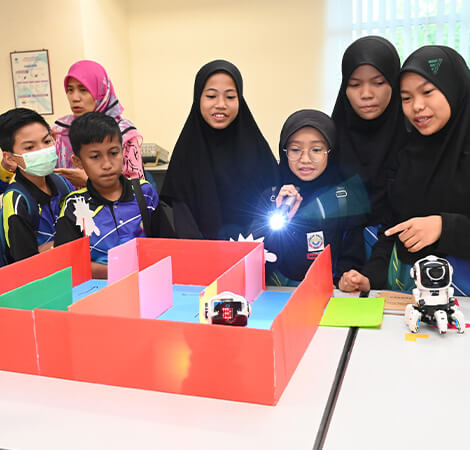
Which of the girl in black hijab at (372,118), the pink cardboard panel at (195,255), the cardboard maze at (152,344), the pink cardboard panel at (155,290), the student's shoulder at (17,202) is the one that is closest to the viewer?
the cardboard maze at (152,344)

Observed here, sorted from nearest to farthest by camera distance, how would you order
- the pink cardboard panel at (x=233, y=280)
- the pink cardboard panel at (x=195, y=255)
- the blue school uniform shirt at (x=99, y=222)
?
the pink cardboard panel at (x=233, y=280)
the pink cardboard panel at (x=195, y=255)
the blue school uniform shirt at (x=99, y=222)

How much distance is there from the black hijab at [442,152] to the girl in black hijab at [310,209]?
261 mm

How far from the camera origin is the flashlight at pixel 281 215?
176cm

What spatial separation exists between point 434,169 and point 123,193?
3.64 feet

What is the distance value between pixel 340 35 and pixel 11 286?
12.9ft

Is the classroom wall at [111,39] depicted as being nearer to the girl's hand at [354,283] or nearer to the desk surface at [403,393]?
the girl's hand at [354,283]

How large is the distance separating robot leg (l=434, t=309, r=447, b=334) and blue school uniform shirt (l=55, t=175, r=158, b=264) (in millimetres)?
1134

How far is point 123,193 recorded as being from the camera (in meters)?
1.92

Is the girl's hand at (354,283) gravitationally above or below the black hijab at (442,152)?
below

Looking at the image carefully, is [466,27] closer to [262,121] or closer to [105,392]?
[262,121]

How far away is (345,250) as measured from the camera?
A: 183 centimetres

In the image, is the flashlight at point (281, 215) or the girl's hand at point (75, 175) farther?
the girl's hand at point (75, 175)

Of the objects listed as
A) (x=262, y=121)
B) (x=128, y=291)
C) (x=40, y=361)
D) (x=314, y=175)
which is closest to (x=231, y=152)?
(x=314, y=175)

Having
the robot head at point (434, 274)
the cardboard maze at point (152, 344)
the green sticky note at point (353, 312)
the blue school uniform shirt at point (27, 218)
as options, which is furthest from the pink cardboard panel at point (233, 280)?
the blue school uniform shirt at point (27, 218)
